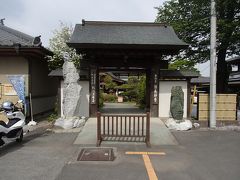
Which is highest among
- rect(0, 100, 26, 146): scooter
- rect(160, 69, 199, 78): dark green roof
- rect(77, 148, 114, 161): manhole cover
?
rect(160, 69, 199, 78): dark green roof

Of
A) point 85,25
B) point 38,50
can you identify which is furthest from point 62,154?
point 85,25

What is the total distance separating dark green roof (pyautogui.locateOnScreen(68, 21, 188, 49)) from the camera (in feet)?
44.4

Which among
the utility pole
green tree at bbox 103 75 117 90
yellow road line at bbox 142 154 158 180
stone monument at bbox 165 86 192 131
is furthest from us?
green tree at bbox 103 75 117 90

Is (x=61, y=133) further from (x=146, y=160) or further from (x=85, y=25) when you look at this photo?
(x=85, y=25)

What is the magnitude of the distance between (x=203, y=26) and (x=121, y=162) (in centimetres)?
1681

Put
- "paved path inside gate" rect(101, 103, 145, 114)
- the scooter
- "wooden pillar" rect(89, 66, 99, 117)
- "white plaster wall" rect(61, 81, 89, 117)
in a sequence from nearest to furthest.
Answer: the scooter
"wooden pillar" rect(89, 66, 99, 117)
"white plaster wall" rect(61, 81, 89, 117)
"paved path inside gate" rect(101, 103, 145, 114)

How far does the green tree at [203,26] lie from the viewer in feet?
68.7

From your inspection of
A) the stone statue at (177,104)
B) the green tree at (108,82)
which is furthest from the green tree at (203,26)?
the green tree at (108,82)

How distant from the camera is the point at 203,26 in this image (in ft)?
70.8

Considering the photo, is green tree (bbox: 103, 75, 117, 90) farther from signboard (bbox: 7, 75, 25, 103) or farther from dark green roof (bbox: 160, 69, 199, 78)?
signboard (bbox: 7, 75, 25, 103)

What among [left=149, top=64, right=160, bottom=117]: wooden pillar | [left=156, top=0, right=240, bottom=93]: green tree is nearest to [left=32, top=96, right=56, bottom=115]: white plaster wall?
[left=149, top=64, right=160, bottom=117]: wooden pillar

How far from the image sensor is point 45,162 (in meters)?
7.12

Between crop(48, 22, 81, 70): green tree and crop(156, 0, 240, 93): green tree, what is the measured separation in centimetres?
850

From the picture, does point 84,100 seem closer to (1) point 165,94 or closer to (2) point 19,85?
(2) point 19,85
